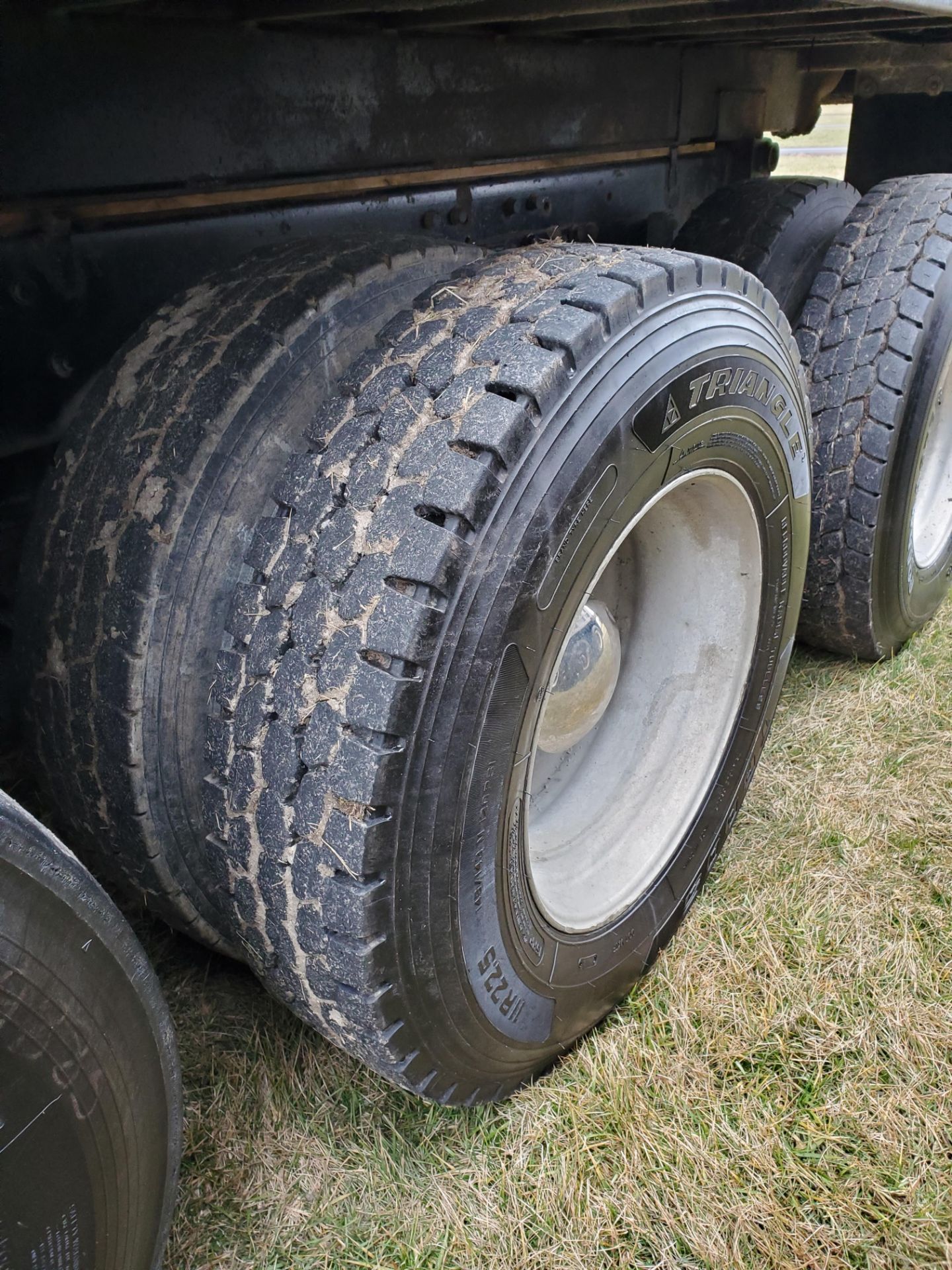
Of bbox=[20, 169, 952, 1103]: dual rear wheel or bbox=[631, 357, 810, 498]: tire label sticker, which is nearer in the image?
bbox=[20, 169, 952, 1103]: dual rear wheel

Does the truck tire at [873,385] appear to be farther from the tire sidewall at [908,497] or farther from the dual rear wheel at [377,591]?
the dual rear wheel at [377,591]

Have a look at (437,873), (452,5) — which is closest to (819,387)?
(452,5)

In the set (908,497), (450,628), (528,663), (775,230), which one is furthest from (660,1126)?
(775,230)

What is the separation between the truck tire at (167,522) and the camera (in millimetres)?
1455

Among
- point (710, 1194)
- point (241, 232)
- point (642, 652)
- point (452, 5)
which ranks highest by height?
point (452, 5)

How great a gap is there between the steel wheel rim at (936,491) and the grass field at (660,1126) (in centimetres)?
124

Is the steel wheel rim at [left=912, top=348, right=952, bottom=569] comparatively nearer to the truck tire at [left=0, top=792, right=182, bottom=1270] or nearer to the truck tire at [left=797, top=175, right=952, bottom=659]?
the truck tire at [left=797, top=175, right=952, bottom=659]

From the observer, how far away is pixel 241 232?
1816 mm

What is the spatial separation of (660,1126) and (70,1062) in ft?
3.60

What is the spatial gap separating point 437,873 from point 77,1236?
0.56 metres

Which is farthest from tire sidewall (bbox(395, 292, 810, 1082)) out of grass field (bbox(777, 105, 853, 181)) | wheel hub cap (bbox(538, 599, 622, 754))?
grass field (bbox(777, 105, 853, 181))

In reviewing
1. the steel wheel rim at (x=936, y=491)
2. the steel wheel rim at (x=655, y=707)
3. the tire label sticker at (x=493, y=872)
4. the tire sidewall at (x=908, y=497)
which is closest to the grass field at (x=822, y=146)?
the steel wheel rim at (x=936, y=491)

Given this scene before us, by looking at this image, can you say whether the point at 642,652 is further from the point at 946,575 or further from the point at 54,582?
the point at 946,575

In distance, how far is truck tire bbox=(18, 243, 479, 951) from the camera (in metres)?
1.46
